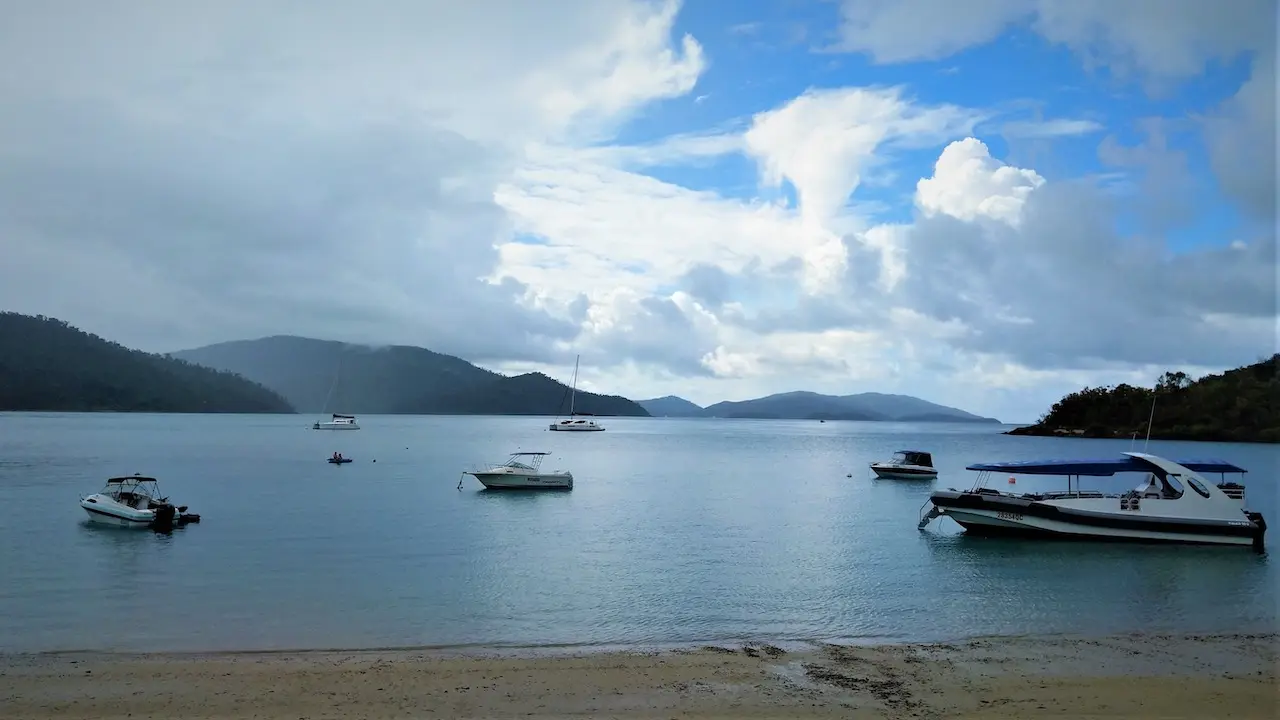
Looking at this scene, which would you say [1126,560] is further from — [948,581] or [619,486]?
[619,486]

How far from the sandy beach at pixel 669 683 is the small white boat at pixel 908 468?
53925 millimetres

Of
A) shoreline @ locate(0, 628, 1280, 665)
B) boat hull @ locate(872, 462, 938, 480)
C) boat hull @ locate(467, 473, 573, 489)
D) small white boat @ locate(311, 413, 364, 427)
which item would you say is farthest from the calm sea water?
small white boat @ locate(311, 413, 364, 427)

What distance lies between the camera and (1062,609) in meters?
22.9

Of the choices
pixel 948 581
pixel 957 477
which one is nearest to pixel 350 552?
pixel 948 581

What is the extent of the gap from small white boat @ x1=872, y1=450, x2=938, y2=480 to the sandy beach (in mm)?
53925

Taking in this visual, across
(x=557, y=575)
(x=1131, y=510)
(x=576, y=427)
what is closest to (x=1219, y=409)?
(x=576, y=427)

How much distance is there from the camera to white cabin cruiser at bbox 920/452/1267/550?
33.3m

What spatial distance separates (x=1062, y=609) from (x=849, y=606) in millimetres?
5871

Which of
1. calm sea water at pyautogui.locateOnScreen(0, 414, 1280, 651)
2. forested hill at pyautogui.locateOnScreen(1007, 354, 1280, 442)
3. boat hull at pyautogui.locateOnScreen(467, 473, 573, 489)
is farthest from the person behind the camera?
forested hill at pyautogui.locateOnScreen(1007, 354, 1280, 442)

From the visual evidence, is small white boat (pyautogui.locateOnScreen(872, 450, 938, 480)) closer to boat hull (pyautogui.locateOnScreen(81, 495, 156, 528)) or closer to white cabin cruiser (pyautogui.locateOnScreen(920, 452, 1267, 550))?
white cabin cruiser (pyautogui.locateOnScreen(920, 452, 1267, 550))

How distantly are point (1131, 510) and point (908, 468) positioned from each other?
3741 cm

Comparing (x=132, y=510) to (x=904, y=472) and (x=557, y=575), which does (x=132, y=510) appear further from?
(x=904, y=472)

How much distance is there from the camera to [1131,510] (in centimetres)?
3378

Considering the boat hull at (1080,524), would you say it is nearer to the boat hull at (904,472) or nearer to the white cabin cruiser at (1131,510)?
the white cabin cruiser at (1131,510)
